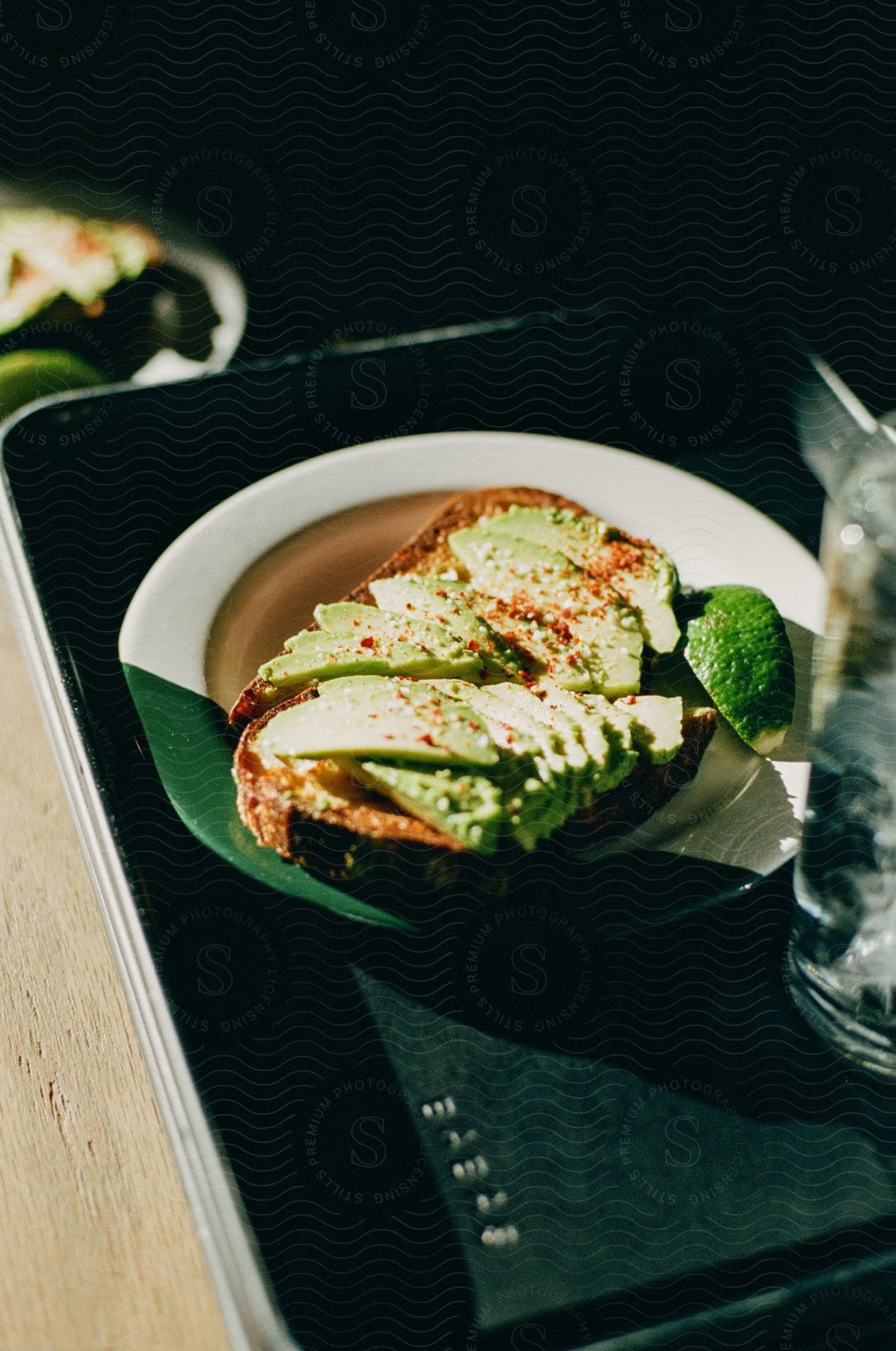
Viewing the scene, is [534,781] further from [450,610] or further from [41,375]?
[41,375]

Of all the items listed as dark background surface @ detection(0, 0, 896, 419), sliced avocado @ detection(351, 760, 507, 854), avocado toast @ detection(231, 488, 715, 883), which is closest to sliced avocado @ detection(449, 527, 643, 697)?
avocado toast @ detection(231, 488, 715, 883)

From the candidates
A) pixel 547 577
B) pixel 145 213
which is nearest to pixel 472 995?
pixel 547 577

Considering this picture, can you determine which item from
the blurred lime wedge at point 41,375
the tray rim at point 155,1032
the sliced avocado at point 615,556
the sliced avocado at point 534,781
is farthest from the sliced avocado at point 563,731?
the blurred lime wedge at point 41,375

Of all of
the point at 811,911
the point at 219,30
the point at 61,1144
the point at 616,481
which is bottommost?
the point at 61,1144

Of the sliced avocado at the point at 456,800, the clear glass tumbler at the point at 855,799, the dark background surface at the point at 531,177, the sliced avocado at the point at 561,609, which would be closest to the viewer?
Answer: the clear glass tumbler at the point at 855,799

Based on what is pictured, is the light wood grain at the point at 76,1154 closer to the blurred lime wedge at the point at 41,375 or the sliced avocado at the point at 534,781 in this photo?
the sliced avocado at the point at 534,781

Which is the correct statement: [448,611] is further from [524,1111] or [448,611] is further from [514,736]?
[524,1111]
